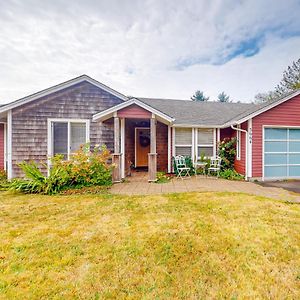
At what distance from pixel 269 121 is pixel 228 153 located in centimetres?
228

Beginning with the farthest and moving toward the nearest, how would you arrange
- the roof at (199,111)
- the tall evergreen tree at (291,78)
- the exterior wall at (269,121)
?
the tall evergreen tree at (291,78) → the roof at (199,111) → the exterior wall at (269,121)

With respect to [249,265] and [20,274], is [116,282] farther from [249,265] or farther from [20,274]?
[249,265]

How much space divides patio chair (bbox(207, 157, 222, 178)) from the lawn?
4177mm

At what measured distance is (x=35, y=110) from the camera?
26.7 ft

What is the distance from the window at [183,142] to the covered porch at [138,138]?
16.9 inches

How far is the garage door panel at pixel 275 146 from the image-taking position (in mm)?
8498

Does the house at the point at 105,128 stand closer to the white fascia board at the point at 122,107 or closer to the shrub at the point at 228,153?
the white fascia board at the point at 122,107

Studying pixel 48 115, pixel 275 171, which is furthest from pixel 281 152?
pixel 48 115

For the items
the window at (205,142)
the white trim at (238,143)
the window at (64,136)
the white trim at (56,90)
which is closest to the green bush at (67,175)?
the window at (64,136)

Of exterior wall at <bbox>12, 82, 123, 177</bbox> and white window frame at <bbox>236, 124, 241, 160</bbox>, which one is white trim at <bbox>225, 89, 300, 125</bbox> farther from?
exterior wall at <bbox>12, 82, 123, 177</bbox>

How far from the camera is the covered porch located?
24.6 feet

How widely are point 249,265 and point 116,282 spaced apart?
1.71m

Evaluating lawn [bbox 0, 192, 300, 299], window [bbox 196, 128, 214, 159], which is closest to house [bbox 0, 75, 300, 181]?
window [bbox 196, 128, 214, 159]

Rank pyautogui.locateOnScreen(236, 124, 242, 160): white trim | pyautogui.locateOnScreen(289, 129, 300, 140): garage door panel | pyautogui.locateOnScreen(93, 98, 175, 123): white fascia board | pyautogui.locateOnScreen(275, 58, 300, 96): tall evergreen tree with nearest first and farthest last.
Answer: pyautogui.locateOnScreen(93, 98, 175, 123): white fascia board < pyautogui.locateOnScreen(289, 129, 300, 140): garage door panel < pyautogui.locateOnScreen(236, 124, 242, 160): white trim < pyautogui.locateOnScreen(275, 58, 300, 96): tall evergreen tree
